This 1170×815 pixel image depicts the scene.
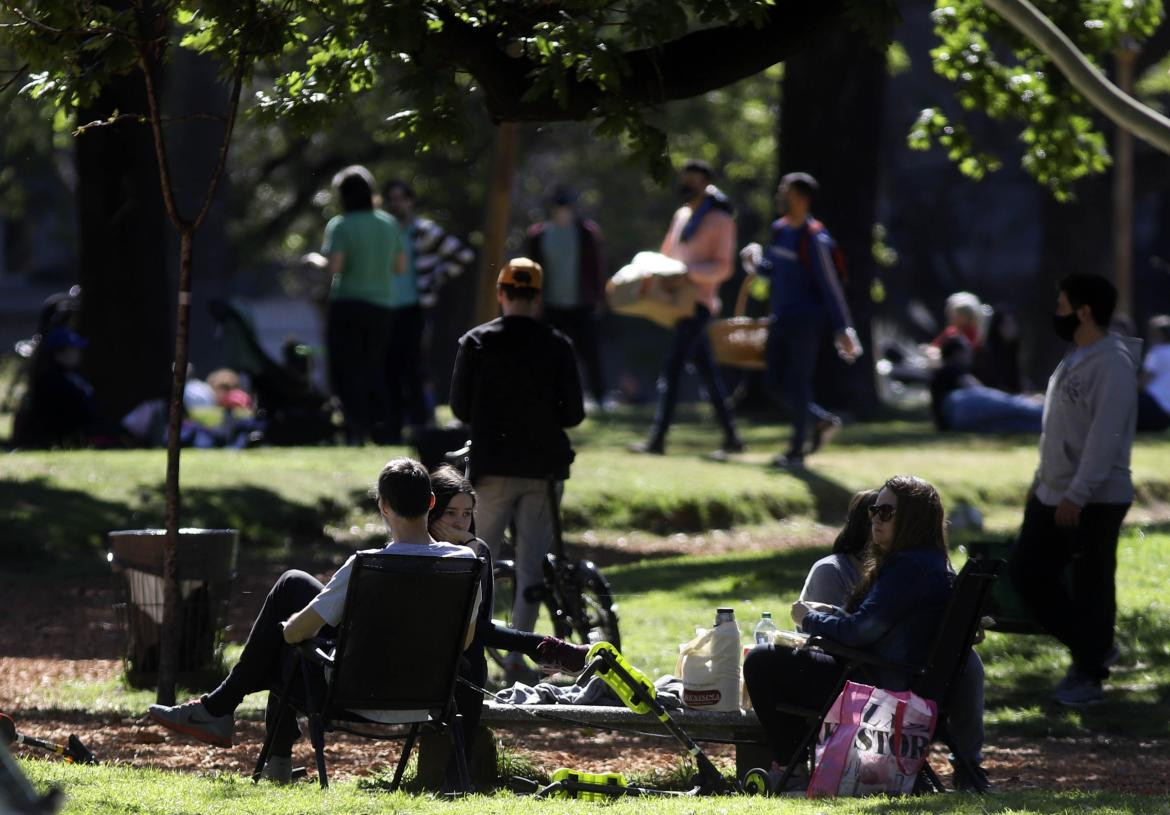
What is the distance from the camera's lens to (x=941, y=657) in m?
7.27

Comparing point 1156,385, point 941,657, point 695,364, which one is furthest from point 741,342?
point 941,657

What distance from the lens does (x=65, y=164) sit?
46.1 m

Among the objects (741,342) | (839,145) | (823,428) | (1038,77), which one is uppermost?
(839,145)

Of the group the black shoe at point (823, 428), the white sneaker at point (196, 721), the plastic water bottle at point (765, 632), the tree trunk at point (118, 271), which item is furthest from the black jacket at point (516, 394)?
the tree trunk at point (118, 271)

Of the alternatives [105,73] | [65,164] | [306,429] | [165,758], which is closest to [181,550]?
[165,758]

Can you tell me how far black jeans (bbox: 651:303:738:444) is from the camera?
1669cm

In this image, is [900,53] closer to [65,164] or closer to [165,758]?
[65,164]

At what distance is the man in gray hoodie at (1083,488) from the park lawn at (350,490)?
598 centimetres

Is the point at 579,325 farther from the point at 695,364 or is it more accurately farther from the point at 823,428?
the point at 823,428

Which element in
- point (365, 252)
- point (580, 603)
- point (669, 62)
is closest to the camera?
point (669, 62)

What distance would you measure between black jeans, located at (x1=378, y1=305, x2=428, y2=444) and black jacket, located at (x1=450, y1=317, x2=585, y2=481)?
27.5ft

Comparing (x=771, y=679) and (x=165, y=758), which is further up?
(x=771, y=679)

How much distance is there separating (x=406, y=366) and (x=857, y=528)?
10364 mm

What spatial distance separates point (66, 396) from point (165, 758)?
10.1 metres
